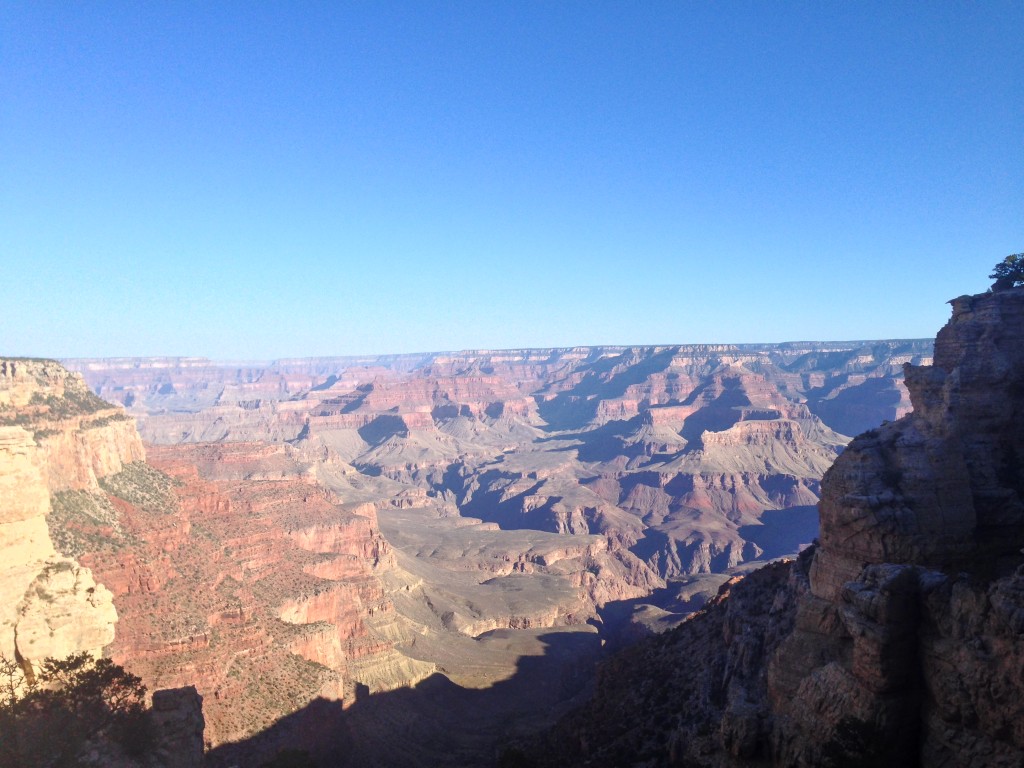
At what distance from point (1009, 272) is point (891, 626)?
35.5 m

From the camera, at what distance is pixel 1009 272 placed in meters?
40.7

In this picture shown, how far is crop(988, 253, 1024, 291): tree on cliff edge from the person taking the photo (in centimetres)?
3759

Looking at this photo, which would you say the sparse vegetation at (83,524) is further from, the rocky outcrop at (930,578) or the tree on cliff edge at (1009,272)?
the tree on cliff edge at (1009,272)

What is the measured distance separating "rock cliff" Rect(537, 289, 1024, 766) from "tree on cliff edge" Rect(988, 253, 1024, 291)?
12.5 metres

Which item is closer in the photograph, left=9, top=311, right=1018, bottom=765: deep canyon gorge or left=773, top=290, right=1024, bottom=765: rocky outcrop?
left=773, top=290, right=1024, bottom=765: rocky outcrop

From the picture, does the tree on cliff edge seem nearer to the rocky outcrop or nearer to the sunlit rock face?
the rocky outcrop

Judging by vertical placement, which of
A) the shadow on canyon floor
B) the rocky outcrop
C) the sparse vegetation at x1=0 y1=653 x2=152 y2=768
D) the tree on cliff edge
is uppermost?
the tree on cliff edge

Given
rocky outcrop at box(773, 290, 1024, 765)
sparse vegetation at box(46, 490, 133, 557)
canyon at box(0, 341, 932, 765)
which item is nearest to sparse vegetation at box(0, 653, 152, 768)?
canyon at box(0, 341, 932, 765)

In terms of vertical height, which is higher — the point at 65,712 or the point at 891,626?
the point at 891,626

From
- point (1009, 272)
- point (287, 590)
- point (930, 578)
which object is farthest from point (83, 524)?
point (1009, 272)

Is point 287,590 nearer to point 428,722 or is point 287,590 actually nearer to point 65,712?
point 428,722

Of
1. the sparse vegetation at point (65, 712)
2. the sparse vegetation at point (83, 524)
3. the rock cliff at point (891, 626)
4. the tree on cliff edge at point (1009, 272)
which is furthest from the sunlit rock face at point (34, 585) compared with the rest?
the tree on cliff edge at point (1009, 272)

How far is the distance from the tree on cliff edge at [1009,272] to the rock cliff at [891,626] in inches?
493

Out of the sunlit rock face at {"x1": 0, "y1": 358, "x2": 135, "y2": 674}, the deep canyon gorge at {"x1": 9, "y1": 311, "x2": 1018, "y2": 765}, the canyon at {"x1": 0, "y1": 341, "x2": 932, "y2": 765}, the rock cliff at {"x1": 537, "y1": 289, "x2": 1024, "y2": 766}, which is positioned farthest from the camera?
the canyon at {"x1": 0, "y1": 341, "x2": 932, "y2": 765}
